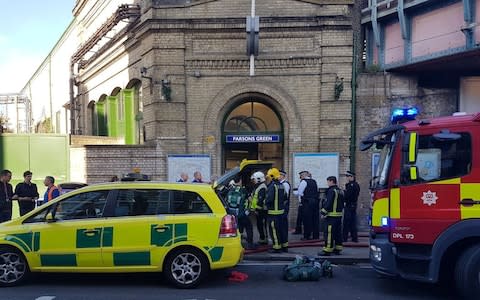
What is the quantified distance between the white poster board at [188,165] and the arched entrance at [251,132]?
751 millimetres

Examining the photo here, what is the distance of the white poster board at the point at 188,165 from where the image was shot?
12.0 metres

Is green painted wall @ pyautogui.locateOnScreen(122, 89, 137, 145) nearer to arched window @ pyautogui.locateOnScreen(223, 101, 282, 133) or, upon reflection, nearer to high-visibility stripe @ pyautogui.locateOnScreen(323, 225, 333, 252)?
arched window @ pyautogui.locateOnScreen(223, 101, 282, 133)

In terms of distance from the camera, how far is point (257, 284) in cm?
666

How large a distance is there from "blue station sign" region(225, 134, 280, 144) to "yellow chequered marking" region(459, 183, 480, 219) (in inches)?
280

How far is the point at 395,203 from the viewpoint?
590 cm

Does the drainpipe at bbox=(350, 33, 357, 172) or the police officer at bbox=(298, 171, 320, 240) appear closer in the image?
the police officer at bbox=(298, 171, 320, 240)

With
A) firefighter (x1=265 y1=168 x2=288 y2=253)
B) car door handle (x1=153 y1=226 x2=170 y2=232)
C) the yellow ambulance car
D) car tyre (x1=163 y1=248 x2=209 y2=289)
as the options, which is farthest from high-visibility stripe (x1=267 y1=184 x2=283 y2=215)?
car door handle (x1=153 y1=226 x2=170 y2=232)

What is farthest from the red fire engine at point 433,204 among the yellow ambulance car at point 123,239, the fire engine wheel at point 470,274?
the yellow ambulance car at point 123,239

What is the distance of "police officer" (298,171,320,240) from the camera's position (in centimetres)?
1014

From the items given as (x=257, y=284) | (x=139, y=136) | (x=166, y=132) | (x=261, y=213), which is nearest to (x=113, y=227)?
(x=257, y=284)

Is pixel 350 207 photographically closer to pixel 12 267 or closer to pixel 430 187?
pixel 430 187

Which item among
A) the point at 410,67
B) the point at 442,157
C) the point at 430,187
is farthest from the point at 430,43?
the point at 430,187

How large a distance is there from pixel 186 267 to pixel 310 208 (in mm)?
4487

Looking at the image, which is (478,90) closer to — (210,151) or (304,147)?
(304,147)
